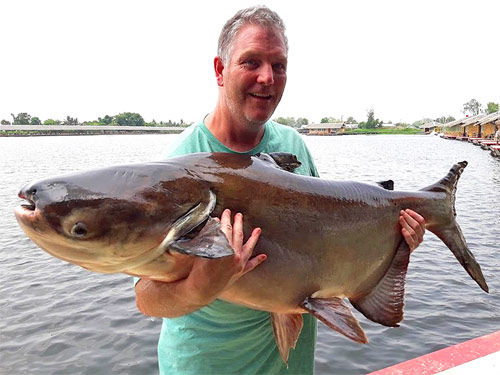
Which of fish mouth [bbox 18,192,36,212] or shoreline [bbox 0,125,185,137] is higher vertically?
fish mouth [bbox 18,192,36,212]

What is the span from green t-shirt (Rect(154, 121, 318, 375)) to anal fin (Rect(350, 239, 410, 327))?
23.8 inches

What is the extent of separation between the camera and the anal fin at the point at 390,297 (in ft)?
9.15

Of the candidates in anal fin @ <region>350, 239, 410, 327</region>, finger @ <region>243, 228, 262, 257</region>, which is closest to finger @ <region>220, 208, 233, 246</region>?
finger @ <region>243, 228, 262, 257</region>

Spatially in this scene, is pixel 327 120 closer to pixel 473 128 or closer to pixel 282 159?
pixel 473 128

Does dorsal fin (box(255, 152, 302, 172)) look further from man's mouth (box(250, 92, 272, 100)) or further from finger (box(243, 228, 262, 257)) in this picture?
finger (box(243, 228, 262, 257))

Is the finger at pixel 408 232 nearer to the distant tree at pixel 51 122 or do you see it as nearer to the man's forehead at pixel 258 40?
the man's forehead at pixel 258 40

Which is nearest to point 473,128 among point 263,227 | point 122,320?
point 122,320

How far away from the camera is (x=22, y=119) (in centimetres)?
Result: 13025

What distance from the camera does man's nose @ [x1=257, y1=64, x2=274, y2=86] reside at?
8.36ft

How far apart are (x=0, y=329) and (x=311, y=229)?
853 cm

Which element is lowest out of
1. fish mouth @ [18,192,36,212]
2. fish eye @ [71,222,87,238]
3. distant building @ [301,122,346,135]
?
distant building @ [301,122,346,135]

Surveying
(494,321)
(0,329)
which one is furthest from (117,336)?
(494,321)

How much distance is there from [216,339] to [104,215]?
1326 millimetres

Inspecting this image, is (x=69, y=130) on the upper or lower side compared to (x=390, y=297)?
lower
